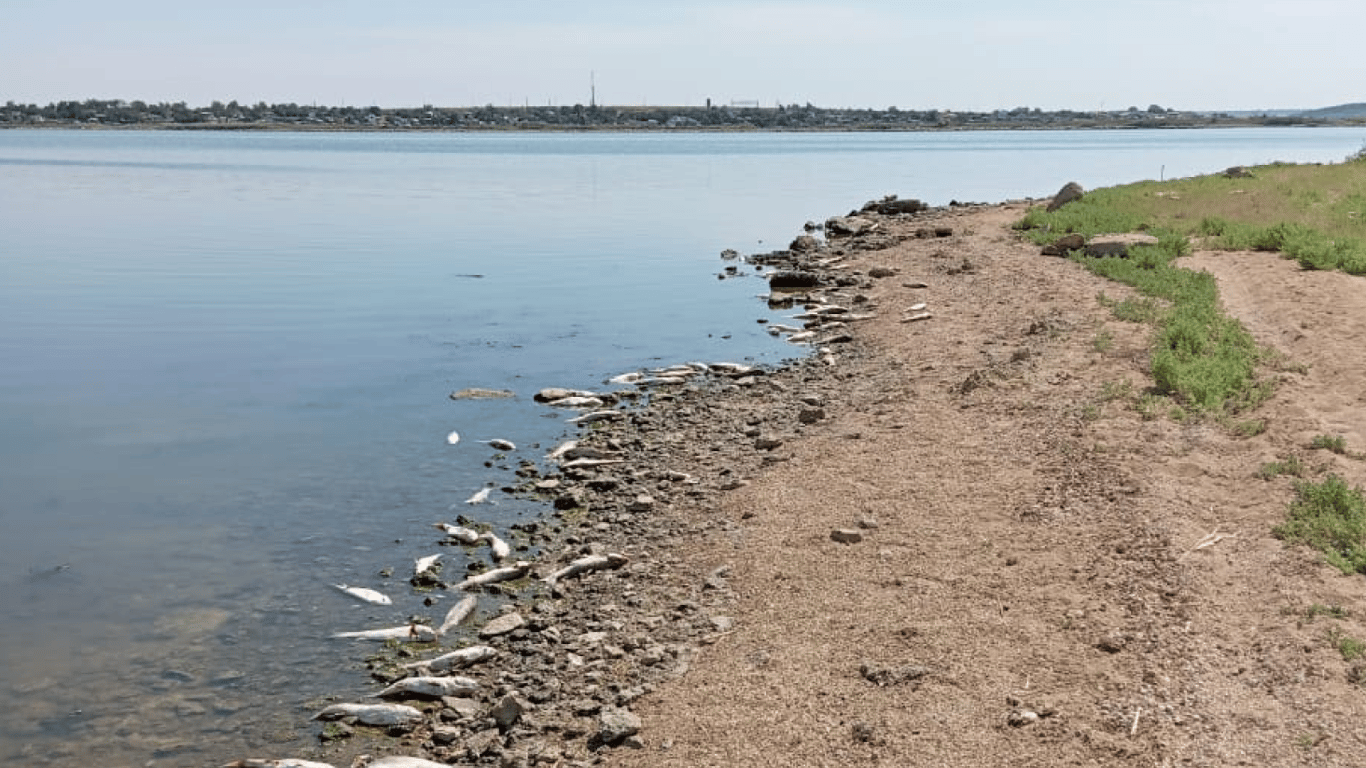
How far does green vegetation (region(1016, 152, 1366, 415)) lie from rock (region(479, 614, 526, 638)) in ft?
27.2

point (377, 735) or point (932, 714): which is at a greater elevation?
point (932, 714)

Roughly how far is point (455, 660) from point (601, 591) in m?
1.98

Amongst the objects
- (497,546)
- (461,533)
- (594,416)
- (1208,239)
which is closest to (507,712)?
(497,546)

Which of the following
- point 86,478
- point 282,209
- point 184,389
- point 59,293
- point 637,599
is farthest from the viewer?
point 282,209

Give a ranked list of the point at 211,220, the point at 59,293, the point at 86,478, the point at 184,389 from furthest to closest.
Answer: the point at 211,220, the point at 59,293, the point at 184,389, the point at 86,478

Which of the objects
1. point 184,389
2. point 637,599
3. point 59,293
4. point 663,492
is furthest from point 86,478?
point 59,293

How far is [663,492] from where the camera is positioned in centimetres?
1529

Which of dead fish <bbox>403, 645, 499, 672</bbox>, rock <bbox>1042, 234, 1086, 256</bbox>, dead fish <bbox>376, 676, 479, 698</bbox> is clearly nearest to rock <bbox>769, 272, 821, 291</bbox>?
rock <bbox>1042, 234, 1086, 256</bbox>

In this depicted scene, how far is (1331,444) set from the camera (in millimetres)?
12758

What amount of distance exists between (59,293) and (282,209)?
28585 millimetres

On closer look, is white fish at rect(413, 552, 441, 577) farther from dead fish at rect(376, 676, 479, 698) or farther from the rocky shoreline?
dead fish at rect(376, 676, 479, 698)

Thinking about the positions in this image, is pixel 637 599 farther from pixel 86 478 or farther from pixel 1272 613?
pixel 86 478

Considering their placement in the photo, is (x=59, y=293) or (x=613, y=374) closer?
(x=613, y=374)

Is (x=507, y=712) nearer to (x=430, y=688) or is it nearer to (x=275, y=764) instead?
(x=430, y=688)
